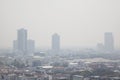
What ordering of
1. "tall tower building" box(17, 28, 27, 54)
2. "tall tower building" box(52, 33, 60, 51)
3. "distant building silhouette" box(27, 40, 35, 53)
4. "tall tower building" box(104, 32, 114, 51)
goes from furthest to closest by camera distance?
1. "tall tower building" box(104, 32, 114, 51)
2. "tall tower building" box(52, 33, 60, 51)
3. "distant building silhouette" box(27, 40, 35, 53)
4. "tall tower building" box(17, 28, 27, 54)

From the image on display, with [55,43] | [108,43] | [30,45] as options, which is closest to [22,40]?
[30,45]

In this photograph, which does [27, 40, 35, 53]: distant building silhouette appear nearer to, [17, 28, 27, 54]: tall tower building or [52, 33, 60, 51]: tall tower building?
[17, 28, 27, 54]: tall tower building

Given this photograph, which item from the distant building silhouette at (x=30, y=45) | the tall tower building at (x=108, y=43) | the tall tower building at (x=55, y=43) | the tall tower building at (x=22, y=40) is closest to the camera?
the tall tower building at (x=22, y=40)

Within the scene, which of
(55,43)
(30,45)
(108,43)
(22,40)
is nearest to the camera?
(22,40)

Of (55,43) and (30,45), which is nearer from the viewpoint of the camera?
(30,45)

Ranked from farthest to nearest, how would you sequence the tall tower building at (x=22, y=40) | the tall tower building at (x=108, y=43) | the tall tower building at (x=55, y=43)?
1. the tall tower building at (x=108, y=43)
2. the tall tower building at (x=55, y=43)
3. the tall tower building at (x=22, y=40)

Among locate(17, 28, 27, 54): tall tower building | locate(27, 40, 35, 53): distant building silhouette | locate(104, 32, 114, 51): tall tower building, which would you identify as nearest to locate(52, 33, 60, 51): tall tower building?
locate(27, 40, 35, 53): distant building silhouette

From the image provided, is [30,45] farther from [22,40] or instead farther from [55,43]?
[55,43]

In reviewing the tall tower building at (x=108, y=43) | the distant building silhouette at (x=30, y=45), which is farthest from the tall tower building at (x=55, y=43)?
the tall tower building at (x=108, y=43)

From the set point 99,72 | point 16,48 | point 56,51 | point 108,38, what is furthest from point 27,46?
point 99,72

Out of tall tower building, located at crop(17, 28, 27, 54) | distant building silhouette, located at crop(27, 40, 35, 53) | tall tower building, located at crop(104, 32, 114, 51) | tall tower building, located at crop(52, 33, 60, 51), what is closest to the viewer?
tall tower building, located at crop(17, 28, 27, 54)

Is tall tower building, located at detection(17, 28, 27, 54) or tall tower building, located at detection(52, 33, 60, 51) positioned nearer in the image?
tall tower building, located at detection(17, 28, 27, 54)

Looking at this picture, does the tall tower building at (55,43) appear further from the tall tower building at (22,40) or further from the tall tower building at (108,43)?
the tall tower building at (108,43)
